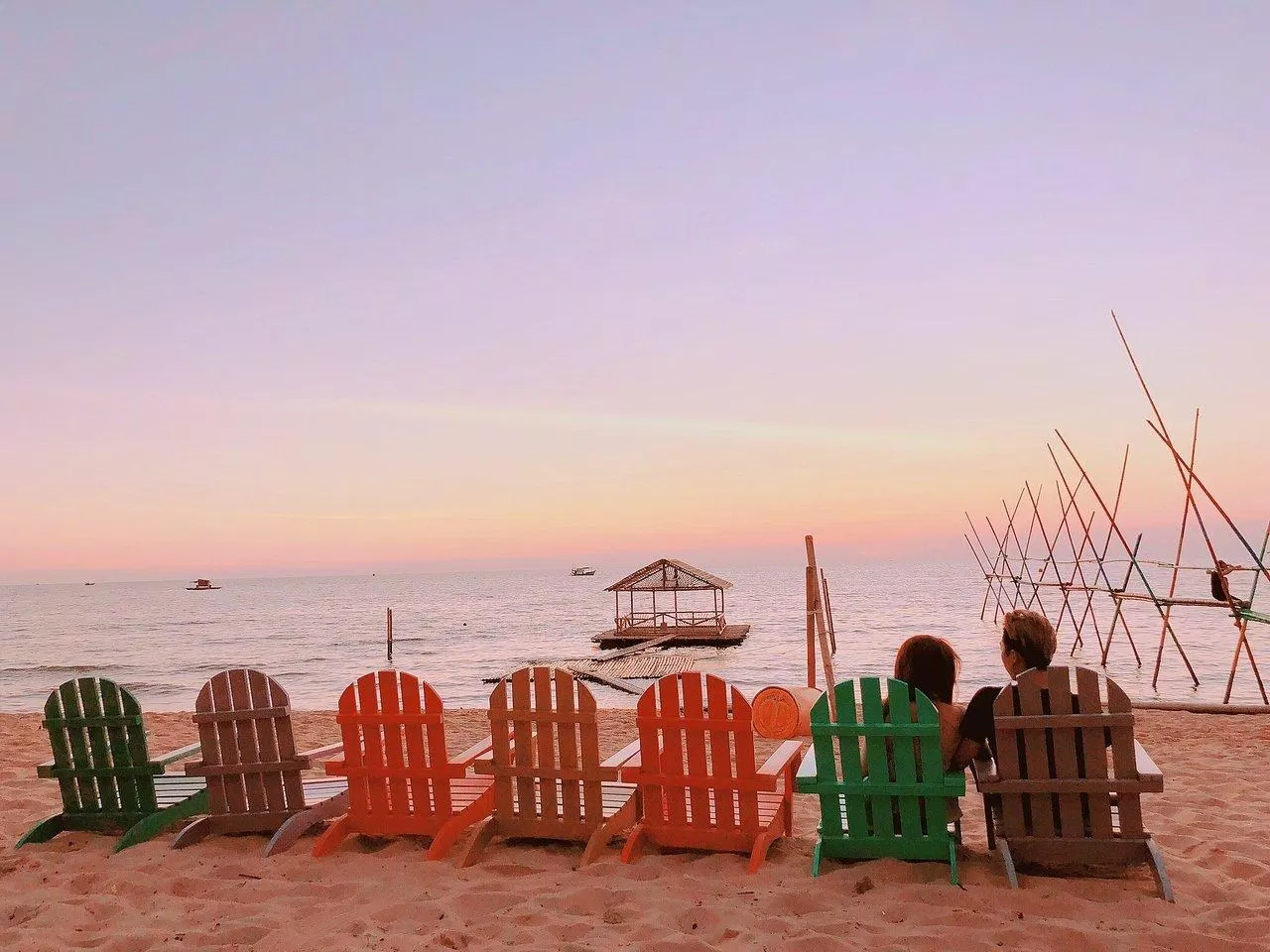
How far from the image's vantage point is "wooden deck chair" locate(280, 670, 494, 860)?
531 centimetres

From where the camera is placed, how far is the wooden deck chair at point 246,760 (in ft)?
17.9

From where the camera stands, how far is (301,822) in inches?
218

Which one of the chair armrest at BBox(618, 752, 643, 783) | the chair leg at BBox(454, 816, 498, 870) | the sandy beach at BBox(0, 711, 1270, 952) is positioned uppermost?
the chair armrest at BBox(618, 752, 643, 783)

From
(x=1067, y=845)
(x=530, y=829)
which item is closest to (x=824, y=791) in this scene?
(x=1067, y=845)

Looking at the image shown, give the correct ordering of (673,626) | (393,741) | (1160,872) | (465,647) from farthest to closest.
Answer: (465,647), (673,626), (393,741), (1160,872)

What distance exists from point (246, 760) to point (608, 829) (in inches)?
90.9

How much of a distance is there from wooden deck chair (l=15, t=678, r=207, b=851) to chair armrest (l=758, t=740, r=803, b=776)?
3763 mm

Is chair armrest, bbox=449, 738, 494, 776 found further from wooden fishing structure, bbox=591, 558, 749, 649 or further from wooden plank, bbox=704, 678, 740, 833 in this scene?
wooden fishing structure, bbox=591, 558, 749, 649

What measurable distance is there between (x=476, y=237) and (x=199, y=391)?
935 centimetres

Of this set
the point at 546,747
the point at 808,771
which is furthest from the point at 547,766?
the point at 808,771

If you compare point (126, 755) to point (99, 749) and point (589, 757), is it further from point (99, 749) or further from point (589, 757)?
point (589, 757)

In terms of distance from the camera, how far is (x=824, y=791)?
15.4 feet

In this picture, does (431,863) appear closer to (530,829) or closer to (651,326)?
(530,829)

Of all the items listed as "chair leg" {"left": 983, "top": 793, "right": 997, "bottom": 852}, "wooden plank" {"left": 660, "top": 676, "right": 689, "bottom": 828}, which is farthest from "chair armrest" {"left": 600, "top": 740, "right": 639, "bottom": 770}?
"chair leg" {"left": 983, "top": 793, "right": 997, "bottom": 852}
